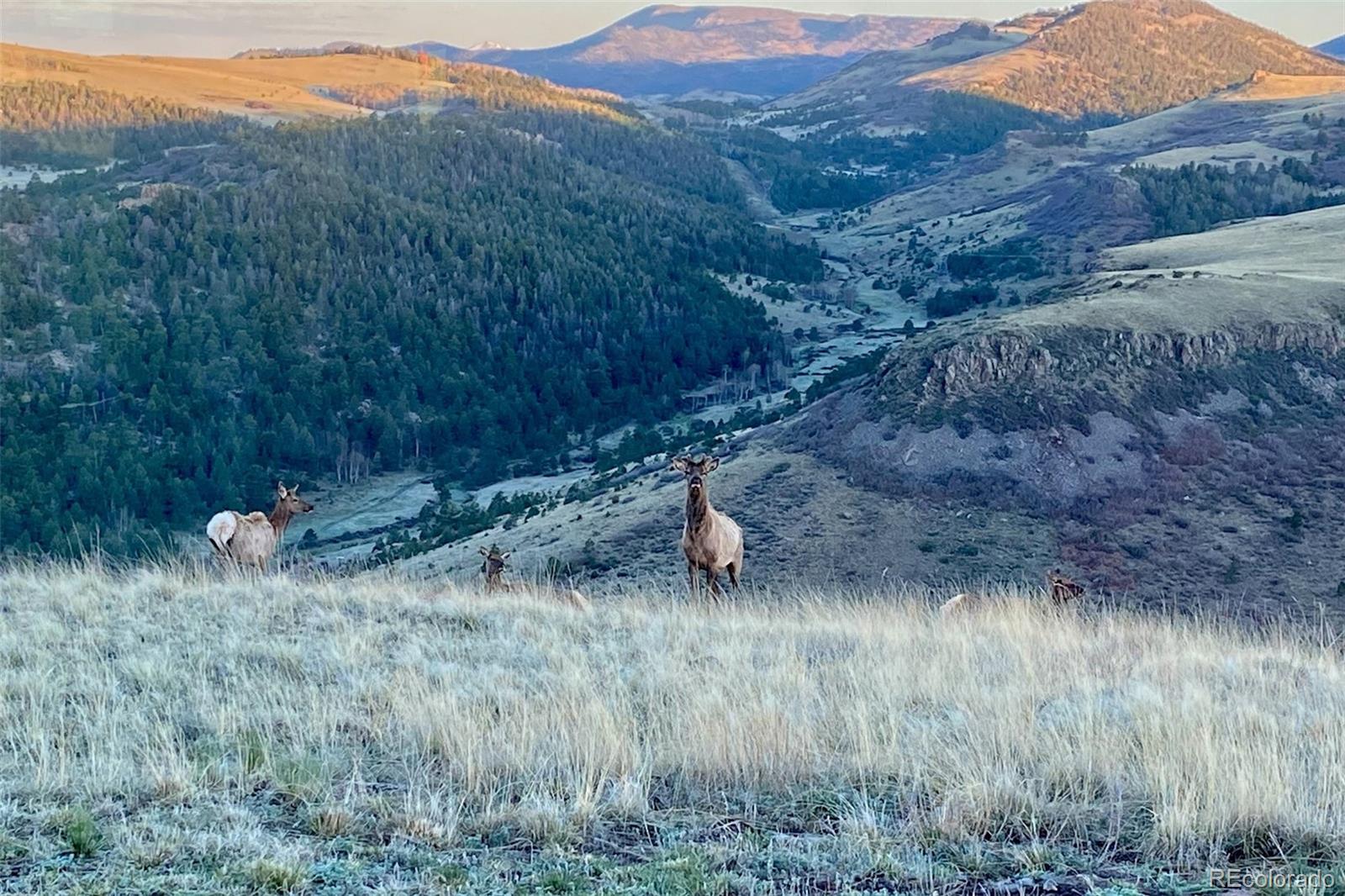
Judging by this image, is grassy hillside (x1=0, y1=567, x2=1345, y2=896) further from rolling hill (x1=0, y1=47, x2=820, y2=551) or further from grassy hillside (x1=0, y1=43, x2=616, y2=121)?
grassy hillside (x1=0, y1=43, x2=616, y2=121)

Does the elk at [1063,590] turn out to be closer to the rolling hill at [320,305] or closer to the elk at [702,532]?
the elk at [702,532]

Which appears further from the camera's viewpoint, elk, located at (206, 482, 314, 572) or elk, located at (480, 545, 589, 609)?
elk, located at (206, 482, 314, 572)

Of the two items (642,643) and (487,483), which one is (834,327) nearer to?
(487,483)

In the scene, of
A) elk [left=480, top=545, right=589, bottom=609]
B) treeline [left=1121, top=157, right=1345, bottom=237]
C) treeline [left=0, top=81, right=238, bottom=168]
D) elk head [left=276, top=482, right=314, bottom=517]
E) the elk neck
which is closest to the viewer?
elk [left=480, top=545, right=589, bottom=609]

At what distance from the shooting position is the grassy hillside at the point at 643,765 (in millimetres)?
4949

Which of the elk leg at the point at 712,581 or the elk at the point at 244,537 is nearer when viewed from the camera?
the elk leg at the point at 712,581

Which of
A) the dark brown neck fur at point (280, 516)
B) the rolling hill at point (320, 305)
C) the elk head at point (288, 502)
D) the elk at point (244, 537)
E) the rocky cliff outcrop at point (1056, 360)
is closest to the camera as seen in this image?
the elk at point (244, 537)

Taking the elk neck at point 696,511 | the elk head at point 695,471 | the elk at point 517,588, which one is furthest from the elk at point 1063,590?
the elk at point 517,588

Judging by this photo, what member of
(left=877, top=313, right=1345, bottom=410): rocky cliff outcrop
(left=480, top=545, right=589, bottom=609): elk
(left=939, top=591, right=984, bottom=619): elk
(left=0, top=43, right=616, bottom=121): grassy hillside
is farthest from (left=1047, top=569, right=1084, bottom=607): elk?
(left=0, top=43, right=616, bottom=121): grassy hillside

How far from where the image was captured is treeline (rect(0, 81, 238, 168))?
346 feet

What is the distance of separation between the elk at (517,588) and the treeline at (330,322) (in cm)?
3248

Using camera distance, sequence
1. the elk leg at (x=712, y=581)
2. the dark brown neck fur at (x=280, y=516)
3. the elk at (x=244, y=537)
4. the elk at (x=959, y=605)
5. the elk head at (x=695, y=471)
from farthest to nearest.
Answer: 1. the dark brown neck fur at (x=280, y=516)
2. the elk at (x=244, y=537)
3. the elk head at (x=695, y=471)
4. the elk leg at (x=712, y=581)
5. the elk at (x=959, y=605)

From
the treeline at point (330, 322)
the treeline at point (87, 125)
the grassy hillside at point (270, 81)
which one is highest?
the grassy hillside at point (270, 81)

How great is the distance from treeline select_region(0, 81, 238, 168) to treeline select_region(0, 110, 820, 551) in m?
12.9
